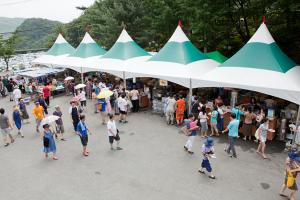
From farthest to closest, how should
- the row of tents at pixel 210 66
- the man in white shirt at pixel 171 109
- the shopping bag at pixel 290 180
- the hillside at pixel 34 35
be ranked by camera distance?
1. the hillside at pixel 34 35
2. the man in white shirt at pixel 171 109
3. the row of tents at pixel 210 66
4. the shopping bag at pixel 290 180

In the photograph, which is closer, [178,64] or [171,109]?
[171,109]

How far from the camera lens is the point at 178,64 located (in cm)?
1195

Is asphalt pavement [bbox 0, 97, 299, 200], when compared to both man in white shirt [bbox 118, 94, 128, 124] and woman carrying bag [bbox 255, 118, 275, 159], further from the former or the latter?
man in white shirt [bbox 118, 94, 128, 124]

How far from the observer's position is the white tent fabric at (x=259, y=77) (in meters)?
8.75

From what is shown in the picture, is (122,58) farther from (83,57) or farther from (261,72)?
(261,72)

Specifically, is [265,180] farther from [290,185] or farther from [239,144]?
[239,144]

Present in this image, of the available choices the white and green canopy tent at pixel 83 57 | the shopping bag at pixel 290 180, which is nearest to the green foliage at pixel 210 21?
the white and green canopy tent at pixel 83 57

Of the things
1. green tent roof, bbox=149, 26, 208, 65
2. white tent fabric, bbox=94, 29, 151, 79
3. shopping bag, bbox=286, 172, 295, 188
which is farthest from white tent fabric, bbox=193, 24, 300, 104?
white tent fabric, bbox=94, 29, 151, 79

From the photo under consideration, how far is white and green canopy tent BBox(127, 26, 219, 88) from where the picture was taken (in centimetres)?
1144

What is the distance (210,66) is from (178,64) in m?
1.73

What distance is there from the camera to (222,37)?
1560cm

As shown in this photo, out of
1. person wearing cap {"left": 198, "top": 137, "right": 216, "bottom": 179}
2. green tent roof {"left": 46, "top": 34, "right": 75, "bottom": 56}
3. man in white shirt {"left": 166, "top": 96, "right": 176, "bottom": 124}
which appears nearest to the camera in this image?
person wearing cap {"left": 198, "top": 137, "right": 216, "bottom": 179}

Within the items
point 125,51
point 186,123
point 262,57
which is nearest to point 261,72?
point 262,57

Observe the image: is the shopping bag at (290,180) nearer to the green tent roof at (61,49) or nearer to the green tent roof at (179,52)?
the green tent roof at (179,52)
